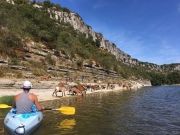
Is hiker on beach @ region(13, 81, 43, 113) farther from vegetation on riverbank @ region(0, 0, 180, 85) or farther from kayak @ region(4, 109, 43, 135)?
vegetation on riverbank @ region(0, 0, 180, 85)

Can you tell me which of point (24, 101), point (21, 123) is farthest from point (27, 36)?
point (21, 123)

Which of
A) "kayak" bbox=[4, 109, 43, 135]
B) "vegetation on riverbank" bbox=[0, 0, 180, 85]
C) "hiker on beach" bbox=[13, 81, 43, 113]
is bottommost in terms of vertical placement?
"kayak" bbox=[4, 109, 43, 135]

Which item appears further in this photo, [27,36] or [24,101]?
[27,36]

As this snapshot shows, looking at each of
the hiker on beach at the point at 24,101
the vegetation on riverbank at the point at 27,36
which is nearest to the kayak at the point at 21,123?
the hiker on beach at the point at 24,101

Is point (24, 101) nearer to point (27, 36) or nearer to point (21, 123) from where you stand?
point (21, 123)

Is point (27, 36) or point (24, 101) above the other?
point (27, 36)

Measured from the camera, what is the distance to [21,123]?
13680mm

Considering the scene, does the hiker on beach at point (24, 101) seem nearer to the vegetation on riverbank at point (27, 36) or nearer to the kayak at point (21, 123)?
the kayak at point (21, 123)

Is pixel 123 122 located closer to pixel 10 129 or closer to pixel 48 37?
pixel 10 129

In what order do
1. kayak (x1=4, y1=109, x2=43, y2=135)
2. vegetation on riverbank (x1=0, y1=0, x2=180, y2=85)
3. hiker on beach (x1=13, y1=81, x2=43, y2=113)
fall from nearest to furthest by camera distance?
1. kayak (x1=4, y1=109, x2=43, y2=135)
2. hiker on beach (x1=13, y1=81, x2=43, y2=113)
3. vegetation on riverbank (x1=0, y1=0, x2=180, y2=85)

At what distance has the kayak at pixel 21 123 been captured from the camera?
44.2 feet

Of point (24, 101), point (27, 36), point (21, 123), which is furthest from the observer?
point (27, 36)

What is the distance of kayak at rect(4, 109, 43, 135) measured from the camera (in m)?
13.5

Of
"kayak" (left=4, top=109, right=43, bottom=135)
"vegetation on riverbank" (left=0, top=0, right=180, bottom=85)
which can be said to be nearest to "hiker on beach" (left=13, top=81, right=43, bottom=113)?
"kayak" (left=4, top=109, right=43, bottom=135)
